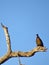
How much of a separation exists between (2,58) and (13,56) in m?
0.58

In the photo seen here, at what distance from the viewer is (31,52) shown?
13.6 m

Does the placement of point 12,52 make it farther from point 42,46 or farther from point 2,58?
point 42,46

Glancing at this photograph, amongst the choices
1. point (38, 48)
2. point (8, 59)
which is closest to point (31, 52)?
point (38, 48)

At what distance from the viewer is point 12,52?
14031 millimetres

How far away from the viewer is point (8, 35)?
13930 millimetres

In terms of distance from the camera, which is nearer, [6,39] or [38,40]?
[6,39]

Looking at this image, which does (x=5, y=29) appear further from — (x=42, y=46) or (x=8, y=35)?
(x=42, y=46)

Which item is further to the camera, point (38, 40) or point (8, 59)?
point (38, 40)

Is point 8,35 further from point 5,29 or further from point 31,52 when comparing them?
point 31,52

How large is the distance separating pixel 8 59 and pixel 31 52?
1.34 m

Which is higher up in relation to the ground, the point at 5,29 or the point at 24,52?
the point at 5,29

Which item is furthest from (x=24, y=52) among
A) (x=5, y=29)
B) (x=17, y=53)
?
(x=5, y=29)

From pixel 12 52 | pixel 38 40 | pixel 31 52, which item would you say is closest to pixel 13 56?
pixel 12 52

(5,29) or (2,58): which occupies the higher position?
(5,29)
